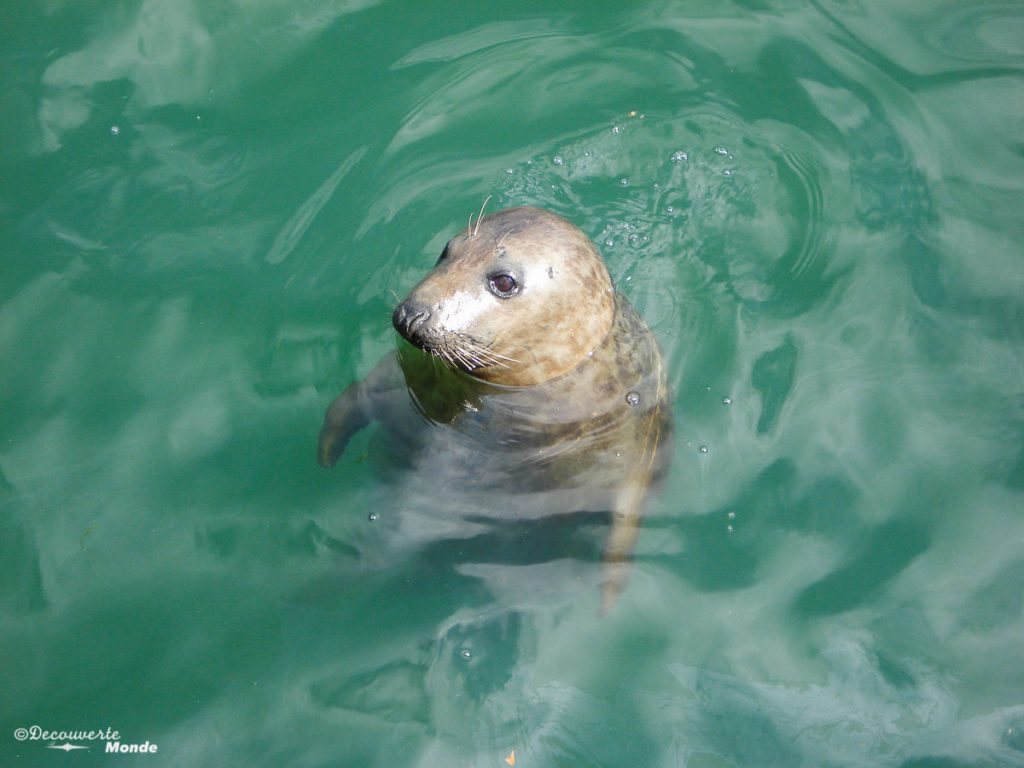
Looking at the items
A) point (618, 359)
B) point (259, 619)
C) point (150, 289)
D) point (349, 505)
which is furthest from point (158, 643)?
point (618, 359)

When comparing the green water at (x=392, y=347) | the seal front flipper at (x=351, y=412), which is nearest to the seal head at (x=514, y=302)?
the seal front flipper at (x=351, y=412)

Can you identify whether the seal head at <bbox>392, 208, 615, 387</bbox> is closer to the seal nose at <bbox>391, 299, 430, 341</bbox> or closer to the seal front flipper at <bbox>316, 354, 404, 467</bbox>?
the seal nose at <bbox>391, 299, 430, 341</bbox>

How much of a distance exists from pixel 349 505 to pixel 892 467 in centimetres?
293

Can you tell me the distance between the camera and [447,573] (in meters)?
4.55

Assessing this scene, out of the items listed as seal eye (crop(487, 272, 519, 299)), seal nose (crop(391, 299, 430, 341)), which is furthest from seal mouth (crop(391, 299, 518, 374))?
seal eye (crop(487, 272, 519, 299))

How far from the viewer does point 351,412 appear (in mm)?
4512

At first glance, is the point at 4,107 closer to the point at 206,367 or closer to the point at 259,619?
the point at 206,367

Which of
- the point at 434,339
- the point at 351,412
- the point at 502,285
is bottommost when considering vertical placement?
the point at 351,412

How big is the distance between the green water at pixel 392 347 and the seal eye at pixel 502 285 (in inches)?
48.4

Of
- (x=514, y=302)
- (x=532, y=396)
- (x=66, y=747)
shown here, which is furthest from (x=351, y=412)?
(x=66, y=747)

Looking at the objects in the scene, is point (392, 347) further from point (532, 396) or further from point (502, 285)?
point (502, 285)

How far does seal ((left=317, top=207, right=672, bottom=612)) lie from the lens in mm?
3998

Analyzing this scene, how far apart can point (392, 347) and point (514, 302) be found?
131 cm

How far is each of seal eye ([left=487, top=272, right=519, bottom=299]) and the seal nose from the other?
32 centimetres
